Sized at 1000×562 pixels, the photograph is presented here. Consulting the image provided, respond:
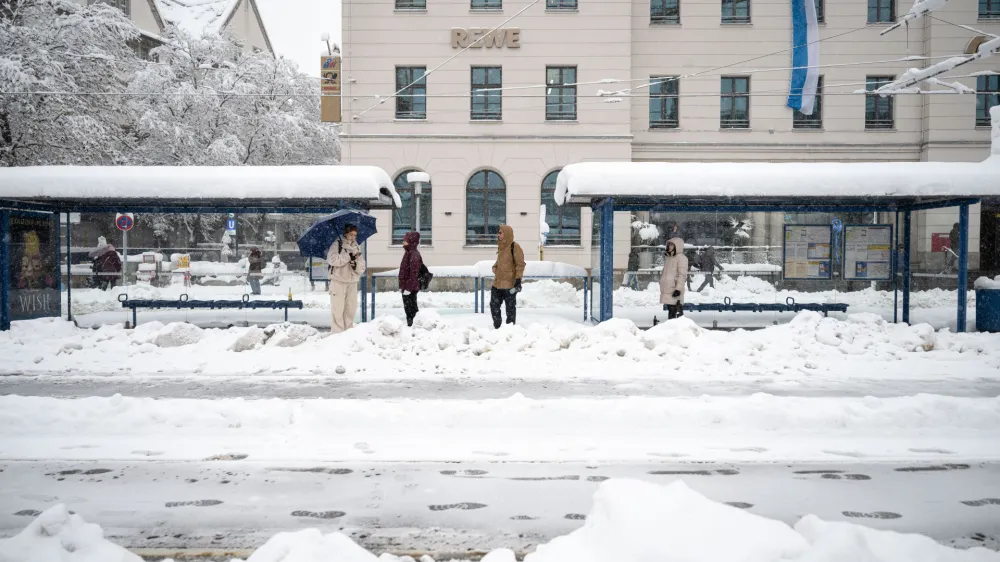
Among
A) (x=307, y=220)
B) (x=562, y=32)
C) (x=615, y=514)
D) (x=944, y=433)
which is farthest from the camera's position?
(x=562, y=32)

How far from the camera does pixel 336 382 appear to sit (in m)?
8.20

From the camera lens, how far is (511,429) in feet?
19.1

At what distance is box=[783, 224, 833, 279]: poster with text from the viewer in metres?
13.7

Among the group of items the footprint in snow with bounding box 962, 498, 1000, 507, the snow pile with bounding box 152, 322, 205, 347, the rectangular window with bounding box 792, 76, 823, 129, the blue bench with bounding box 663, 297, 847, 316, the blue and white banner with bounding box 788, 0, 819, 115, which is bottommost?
the footprint in snow with bounding box 962, 498, 1000, 507

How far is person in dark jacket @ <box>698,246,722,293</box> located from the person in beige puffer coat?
1.37 metres

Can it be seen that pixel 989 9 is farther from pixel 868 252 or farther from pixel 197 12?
pixel 197 12

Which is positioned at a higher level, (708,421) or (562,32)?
(562,32)

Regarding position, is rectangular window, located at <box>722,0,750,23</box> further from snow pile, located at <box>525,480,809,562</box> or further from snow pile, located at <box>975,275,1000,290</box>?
snow pile, located at <box>525,480,809,562</box>

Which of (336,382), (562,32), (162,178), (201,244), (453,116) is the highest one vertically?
(562,32)

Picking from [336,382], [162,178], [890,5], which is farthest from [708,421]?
[890,5]

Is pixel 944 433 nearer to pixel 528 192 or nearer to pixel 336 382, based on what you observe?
pixel 336 382

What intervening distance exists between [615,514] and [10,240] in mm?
14612

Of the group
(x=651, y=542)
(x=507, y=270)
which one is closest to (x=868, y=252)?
(x=507, y=270)

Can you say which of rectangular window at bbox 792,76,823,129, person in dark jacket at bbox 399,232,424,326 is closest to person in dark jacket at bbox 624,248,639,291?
person in dark jacket at bbox 399,232,424,326
